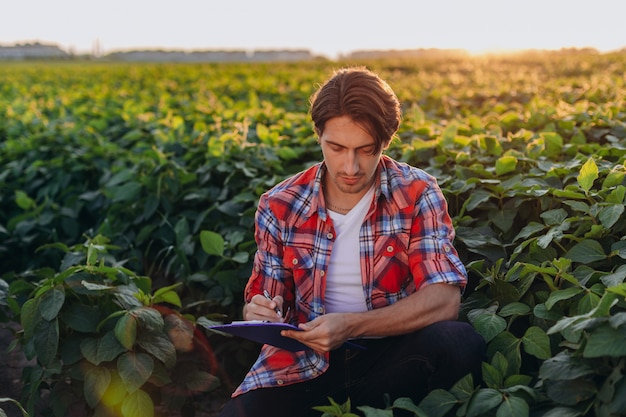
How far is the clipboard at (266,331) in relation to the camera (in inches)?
97.7

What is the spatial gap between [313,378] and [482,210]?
1.23m

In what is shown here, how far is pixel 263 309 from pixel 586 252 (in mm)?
1168

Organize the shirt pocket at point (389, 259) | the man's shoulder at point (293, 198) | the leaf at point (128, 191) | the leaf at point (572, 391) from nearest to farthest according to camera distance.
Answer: the leaf at point (572, 391), the shirt pocket at point (389, 259), the man's shoulder at point (293, 198), the leaf at point (128, 191)

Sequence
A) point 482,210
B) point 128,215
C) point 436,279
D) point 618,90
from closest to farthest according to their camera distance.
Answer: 1. point 436,279
2. point 482,210
3. point 128,215
4. point 618,90

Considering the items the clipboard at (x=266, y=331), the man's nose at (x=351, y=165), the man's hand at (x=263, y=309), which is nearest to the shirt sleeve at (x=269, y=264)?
the man's hand at (x=263, y=309)

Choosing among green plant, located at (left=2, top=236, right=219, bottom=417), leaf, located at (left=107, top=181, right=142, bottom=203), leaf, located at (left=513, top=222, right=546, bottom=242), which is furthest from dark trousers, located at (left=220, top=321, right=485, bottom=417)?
leaf, located at (left=107, top=181, right=142, bottom=203)

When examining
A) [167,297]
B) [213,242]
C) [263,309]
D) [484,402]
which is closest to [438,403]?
[484,402]

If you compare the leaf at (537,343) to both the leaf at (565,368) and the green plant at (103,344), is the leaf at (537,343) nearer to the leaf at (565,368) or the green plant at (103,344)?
the leaf at (565,368)

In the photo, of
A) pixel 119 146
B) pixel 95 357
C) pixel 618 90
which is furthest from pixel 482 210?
pixel 618 90

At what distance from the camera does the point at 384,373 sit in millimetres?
2752

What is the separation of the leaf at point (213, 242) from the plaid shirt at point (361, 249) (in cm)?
80

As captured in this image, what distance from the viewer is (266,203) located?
296cm

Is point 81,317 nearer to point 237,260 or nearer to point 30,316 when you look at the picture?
point 30,316

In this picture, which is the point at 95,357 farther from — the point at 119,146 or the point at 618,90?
the point at 618,90
